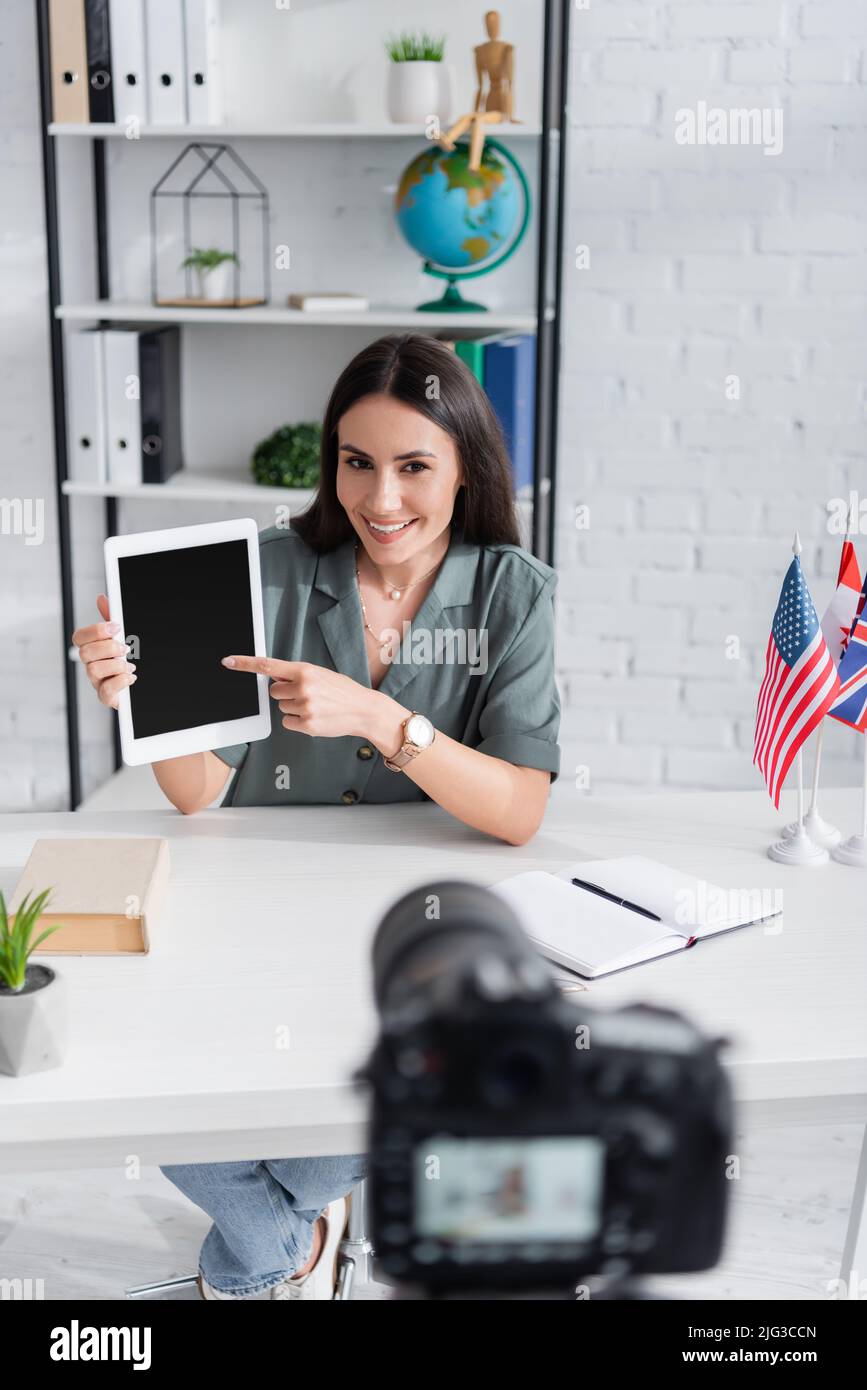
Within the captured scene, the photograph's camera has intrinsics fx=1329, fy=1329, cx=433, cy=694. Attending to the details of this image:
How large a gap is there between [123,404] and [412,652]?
1.29m

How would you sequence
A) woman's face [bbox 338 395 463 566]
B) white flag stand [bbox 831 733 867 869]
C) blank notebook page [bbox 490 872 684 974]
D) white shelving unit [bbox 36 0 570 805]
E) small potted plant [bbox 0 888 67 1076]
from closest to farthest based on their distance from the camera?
1. small potted plant [bbox 0 888 67 1076]
2. blank notebook page [bbox 490 872 684 974]
3. white flag stand [bbox 831 733 867 869]
4. woman's face [bbox 338 395 463 566]
5. white shelving unit [bbox 36 0 570 805]

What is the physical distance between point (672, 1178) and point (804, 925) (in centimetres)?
112

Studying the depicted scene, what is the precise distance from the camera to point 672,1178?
0.23 metres

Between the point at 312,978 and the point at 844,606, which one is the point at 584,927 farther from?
the point at 844,606

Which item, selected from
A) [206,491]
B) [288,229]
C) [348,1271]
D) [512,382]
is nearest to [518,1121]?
[348,1271]

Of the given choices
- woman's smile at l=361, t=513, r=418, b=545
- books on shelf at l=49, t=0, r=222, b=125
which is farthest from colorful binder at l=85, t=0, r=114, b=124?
woman's smile at l=361, t=513, r=418, b=545

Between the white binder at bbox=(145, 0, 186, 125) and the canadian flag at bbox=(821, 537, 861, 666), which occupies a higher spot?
the white binder at bbox=(145, 0, 186, 125)

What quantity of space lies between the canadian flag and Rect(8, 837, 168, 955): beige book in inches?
30.4

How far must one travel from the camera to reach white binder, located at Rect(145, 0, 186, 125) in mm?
2424

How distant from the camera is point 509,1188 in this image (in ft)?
0.76

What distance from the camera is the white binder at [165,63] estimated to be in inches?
95.4

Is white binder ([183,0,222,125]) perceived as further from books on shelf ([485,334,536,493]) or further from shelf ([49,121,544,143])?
books on shelf ([485,334,536,493])

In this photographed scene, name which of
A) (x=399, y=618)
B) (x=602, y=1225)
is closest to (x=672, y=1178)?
(x=602, y=1225)
